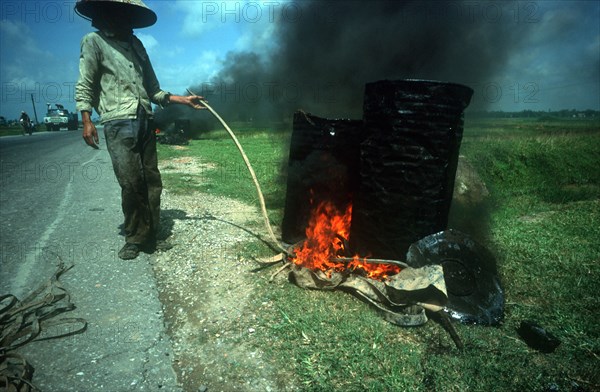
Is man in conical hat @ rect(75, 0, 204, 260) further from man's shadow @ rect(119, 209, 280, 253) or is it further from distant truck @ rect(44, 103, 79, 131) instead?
distant truck @ rect(44, 103, 79, 131)

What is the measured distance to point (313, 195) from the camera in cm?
355

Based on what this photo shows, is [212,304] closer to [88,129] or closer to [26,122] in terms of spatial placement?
[88,129]

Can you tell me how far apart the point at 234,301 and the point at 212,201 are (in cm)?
363

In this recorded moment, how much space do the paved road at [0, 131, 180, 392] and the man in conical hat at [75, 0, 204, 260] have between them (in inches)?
19.8

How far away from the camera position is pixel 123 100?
3.47 meters

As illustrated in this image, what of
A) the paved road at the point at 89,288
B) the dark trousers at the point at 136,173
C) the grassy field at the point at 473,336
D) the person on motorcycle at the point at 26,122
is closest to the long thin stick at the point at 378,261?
the grassy field at the point at 473,336

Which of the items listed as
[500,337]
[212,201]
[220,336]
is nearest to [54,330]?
[220,336]

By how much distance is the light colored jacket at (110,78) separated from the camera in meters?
3.32

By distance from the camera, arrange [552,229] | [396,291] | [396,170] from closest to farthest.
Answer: [396,291], [396,170], [552,229]

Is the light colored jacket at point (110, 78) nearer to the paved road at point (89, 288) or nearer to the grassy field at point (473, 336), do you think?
the paved road at point (89, 288)

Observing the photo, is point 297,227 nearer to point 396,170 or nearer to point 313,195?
point 313,195

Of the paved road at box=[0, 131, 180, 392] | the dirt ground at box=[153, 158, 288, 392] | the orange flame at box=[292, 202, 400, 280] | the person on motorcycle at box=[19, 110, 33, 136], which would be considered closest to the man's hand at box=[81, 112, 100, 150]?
the paved road at box=[0, 131, 180, 392]

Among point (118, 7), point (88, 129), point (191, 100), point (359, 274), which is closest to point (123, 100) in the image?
point (88, 129)

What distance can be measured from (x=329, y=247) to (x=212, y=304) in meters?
1.32
